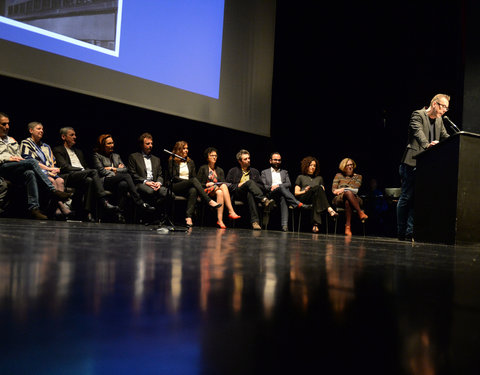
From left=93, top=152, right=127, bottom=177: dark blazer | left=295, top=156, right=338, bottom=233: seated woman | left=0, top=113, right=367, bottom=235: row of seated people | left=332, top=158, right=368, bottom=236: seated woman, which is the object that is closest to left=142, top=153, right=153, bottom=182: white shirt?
left=0, top=113, right=367, bottom=235: row of seated people

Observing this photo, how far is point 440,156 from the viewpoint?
270 cm

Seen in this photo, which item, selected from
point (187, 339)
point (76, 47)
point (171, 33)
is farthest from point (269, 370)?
point (171, 33)

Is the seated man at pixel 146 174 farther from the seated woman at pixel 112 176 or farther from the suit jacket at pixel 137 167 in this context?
the seated woman at pixel 112 176

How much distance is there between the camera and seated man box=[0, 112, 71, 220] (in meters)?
3.57

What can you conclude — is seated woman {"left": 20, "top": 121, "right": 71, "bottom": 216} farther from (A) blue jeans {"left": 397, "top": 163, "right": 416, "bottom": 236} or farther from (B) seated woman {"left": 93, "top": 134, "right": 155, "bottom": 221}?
(A) blue jeans {"left": 397, "top": 163, "right": 416, "bottom": 236}

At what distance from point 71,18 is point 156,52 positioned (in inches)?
32.3

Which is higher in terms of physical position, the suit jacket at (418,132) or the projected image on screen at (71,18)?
the projected image on screen at (71,18)

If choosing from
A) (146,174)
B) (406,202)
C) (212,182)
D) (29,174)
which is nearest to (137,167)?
(146,174)

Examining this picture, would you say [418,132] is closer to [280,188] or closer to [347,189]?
[347,189]

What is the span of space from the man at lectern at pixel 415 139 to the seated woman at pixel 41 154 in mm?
2944

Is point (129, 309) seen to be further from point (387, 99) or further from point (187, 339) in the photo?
point (387, 99)

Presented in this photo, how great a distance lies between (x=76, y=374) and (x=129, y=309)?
0.11 metres

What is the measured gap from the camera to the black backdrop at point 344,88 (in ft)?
15.9

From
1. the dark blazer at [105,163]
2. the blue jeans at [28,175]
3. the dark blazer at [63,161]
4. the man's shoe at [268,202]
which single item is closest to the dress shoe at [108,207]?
the dark blazer at [105,163]
